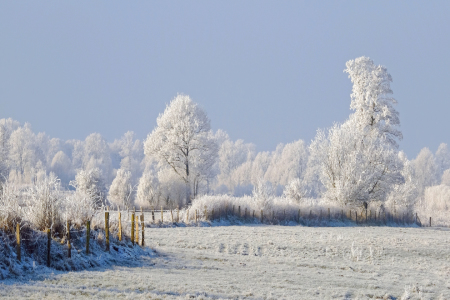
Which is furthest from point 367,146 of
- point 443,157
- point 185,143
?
point 443,157

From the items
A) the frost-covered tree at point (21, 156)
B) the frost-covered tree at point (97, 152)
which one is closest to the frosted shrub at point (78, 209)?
the frost-covered tree at point (21, 156)

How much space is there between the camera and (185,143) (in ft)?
172

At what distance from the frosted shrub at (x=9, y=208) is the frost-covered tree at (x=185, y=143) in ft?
122

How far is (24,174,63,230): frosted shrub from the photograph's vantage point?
1462 cm

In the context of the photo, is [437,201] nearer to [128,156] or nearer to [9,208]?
[9,208]

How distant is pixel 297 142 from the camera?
10881 centimetres

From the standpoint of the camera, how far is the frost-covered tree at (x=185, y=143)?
52.1m

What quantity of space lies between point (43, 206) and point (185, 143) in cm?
3777

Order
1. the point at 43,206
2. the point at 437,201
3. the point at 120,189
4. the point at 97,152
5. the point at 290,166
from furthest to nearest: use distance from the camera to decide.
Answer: the point at 97,152, the point at 290,166, the point at 437,201, the point at 120,189, the point at 43,206

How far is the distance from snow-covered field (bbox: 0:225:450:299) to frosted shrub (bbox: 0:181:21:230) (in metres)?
2.27

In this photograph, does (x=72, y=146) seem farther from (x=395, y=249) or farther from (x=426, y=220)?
(x=395, y=249)

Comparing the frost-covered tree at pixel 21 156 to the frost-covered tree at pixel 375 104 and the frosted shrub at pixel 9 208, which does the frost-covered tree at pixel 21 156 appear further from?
the frosted shrub at pixel 9 208

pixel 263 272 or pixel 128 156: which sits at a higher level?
pixel 128 156

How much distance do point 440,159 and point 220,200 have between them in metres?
110
